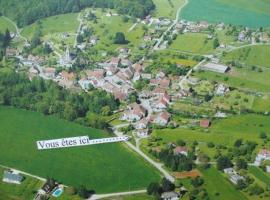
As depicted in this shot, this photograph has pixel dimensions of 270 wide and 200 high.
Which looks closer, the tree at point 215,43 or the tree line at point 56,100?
the tree line at point 56,100

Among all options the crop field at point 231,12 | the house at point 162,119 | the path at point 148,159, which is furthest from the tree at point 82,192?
the crop field at point 231,12

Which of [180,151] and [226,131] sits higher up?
[180,151]

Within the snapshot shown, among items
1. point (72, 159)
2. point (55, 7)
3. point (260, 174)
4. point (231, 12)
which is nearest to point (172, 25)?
point (231, 12)

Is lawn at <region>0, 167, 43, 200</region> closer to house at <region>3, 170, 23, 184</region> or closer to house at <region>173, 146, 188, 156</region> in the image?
house at <region>3, 170, 23, 184</region>

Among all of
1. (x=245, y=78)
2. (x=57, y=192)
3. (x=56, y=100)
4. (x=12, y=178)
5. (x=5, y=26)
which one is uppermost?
(x=56, y=100)

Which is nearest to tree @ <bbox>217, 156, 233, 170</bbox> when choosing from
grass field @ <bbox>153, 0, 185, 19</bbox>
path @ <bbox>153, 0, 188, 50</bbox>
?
path @ <bbox>153, 0, 188, 50</bbox>

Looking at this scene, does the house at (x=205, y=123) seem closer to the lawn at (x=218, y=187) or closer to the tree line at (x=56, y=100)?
the lawn at (x=218, y=187)

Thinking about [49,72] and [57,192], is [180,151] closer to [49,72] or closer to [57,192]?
[57,192]
